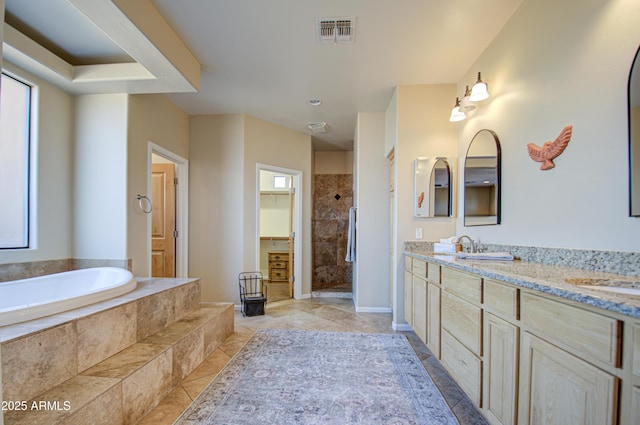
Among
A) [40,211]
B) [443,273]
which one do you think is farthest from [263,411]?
[40,211]

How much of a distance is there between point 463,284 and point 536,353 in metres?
0.59

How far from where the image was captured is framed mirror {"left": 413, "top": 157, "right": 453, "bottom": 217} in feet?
9.66

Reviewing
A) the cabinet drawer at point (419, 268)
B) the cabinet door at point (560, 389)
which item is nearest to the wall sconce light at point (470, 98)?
the cabinet drawer at point (419, 268)

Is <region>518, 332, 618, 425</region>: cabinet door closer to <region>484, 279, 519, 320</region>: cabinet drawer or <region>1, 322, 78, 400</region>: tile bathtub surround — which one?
<region>484, 279, 519, 320</region>: cabinet drawer

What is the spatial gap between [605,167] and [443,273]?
1.02 metres

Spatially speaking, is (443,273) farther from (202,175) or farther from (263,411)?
(202,175)

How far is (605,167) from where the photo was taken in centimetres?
132

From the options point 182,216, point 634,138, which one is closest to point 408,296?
point 634,138

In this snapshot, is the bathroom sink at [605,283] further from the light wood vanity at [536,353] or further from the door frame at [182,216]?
the door frame at [182,216]

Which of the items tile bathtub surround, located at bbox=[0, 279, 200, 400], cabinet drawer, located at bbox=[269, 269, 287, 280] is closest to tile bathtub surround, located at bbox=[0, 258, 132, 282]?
tile bathtub surround, located at bbox=[0, 279, 200, 400]

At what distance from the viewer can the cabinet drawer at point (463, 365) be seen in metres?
1.46

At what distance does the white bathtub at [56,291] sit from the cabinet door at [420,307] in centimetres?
231

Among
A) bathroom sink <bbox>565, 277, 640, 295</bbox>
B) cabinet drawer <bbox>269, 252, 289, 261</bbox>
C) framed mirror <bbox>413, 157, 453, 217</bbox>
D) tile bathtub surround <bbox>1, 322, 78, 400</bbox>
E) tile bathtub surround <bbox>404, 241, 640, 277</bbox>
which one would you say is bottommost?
cabinet drawer <bbox>269, 252, 289, 261</bbox>

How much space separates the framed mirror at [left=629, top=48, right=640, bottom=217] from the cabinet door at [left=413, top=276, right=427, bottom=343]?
53.2 inches
